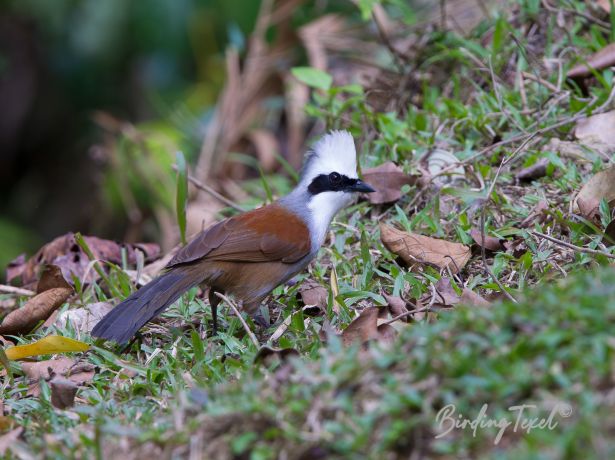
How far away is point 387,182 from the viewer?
5.61 metres

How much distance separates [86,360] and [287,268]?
1196mm

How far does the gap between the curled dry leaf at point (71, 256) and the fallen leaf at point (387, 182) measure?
63.4 inches

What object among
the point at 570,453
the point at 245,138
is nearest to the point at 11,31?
the point at 245,138

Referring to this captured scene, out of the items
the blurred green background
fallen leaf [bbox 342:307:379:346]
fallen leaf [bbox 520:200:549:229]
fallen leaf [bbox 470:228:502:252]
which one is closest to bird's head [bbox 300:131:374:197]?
fallen leaf [bbox 470:228:502:252]

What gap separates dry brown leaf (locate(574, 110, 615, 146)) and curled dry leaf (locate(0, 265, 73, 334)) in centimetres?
331

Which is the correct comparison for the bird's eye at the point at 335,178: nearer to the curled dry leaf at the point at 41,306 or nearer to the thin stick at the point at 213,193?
the thin stick at the point at 213,193

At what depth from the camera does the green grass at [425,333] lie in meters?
2.63

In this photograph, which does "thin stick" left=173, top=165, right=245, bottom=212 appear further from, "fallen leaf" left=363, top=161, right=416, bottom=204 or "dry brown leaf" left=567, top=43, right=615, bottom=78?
"dry brown leaf" left=567, top=43, right=615, bottom=78

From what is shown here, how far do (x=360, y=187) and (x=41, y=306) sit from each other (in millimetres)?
1982

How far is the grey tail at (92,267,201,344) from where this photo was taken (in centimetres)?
427

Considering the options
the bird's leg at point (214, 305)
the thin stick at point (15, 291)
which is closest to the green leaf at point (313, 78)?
the bird's leg at point (214, 305)

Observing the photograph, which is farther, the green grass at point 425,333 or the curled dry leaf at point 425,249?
the curled dry leaf at point 425,249

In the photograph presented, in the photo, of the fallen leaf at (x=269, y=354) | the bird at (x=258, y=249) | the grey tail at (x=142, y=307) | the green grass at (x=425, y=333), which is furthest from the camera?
the bird at (x=258, y=249)

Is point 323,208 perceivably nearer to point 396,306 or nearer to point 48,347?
point 396,306
